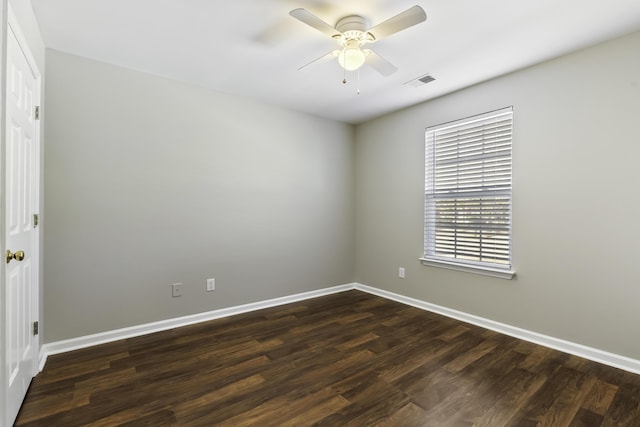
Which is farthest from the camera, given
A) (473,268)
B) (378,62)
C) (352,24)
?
(473,268)

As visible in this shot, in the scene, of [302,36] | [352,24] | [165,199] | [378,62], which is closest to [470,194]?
[378,62]

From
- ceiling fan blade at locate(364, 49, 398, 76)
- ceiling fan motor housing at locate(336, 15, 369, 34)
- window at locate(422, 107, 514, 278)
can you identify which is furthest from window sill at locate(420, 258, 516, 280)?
ceiling fan motor housing at locate(336, 15, 369, 34)

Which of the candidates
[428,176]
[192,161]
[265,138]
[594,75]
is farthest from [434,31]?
[192,161]

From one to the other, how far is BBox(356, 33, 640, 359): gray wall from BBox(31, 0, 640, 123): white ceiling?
24cm

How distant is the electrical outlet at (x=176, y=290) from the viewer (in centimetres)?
307

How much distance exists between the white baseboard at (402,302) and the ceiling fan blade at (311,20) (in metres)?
2.88

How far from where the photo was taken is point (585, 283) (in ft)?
8.12

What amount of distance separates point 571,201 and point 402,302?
211cm

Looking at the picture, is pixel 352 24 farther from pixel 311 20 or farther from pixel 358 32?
pixel 311 20

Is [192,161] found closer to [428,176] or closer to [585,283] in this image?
[428,176]

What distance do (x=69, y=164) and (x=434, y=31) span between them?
3.09 m

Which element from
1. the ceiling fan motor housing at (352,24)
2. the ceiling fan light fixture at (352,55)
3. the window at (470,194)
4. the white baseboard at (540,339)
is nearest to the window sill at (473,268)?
the window at (470,194)

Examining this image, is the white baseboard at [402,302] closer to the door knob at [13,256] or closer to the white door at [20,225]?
the white door at [20,225]

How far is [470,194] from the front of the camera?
326cm
